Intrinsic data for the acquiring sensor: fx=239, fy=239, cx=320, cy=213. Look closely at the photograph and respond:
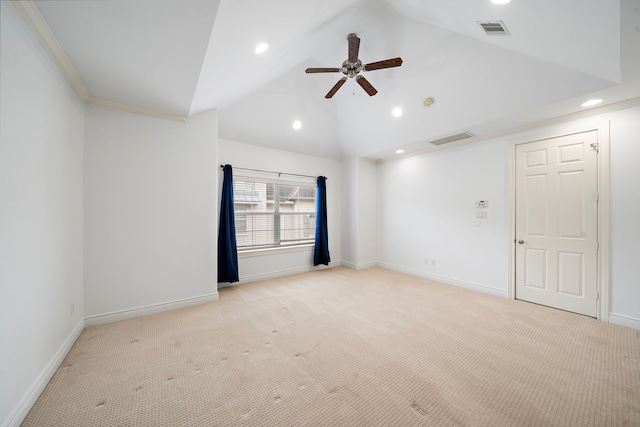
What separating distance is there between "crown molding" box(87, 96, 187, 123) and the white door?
15.7ft

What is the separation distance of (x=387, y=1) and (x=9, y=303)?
4022 mm

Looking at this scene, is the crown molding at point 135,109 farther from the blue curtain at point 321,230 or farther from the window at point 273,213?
the blue curtain at point 321,230

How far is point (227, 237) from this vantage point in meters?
3.92

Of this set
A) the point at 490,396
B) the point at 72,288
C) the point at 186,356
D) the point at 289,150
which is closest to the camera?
the point at 490,396

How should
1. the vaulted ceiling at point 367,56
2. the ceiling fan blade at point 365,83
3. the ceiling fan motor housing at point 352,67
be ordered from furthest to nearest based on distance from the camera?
the ceiling fan blade at point 365,83 < the ceiling fan motor housing at point 352,67 < the vaulted ceiling at point 367,56

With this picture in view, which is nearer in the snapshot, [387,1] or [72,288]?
[72,288]

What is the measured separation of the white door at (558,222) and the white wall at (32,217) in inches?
201

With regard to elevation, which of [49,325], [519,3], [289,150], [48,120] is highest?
[519,3]

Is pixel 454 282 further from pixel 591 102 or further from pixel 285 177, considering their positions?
pixel 285 177

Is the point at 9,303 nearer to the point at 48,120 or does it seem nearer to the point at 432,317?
the point at 48,120

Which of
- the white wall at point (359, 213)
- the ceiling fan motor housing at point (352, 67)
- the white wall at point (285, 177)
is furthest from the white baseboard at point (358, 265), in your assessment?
the ceiling fan motor housing at point (352, 67)

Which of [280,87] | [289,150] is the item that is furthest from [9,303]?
[289,150]

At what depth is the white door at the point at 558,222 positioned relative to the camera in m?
2.88

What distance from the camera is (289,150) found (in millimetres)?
4773
